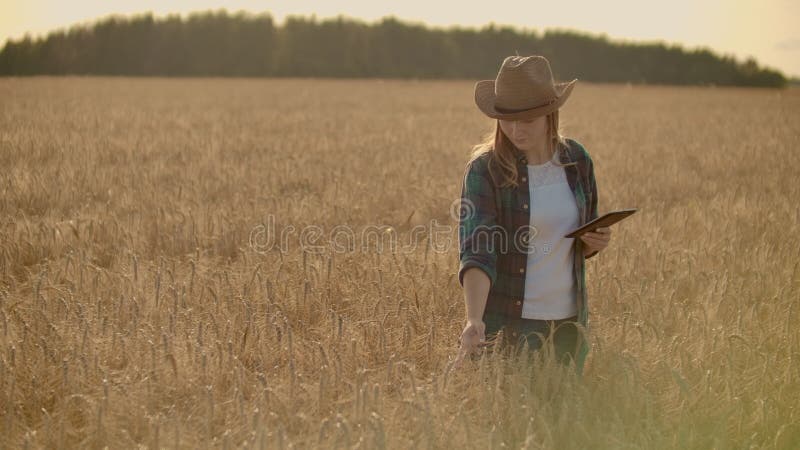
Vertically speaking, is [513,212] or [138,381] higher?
[513,212]

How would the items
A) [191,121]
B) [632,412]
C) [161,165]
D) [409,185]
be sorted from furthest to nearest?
1. [191,121]
2. [161,165]
3. [409,185]
4. [632,412]

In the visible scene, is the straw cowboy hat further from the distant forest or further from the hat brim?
the distant forest

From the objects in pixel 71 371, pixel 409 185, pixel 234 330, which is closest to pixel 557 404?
pixel 234 330

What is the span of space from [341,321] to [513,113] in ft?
3.56

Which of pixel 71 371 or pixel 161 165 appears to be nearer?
pixel 71 371

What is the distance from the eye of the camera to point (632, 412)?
2543 millimetres

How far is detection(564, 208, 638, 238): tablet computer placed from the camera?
8.27 ft

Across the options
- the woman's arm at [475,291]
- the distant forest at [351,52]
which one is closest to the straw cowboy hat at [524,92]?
the woman's arm at [475,291]

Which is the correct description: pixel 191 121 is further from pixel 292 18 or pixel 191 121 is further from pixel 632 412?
pixel 292 18

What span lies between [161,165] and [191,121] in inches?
229

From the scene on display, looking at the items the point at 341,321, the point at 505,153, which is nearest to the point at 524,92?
the point at 505,153

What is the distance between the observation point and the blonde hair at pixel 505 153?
2.79 metres

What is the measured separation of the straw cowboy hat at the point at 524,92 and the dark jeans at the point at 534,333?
82cm

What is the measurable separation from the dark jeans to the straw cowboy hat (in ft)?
2.68
